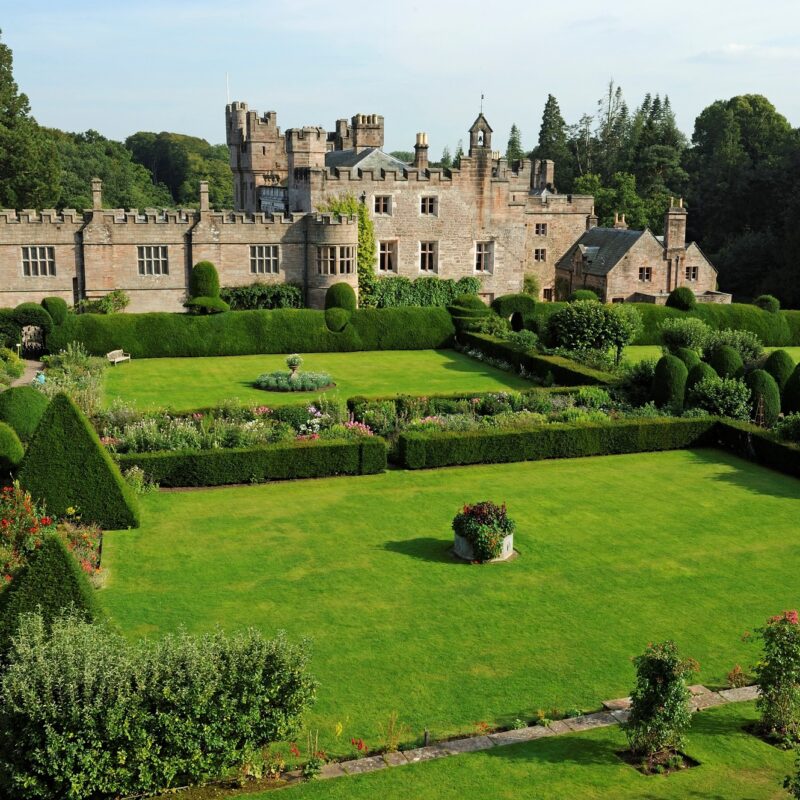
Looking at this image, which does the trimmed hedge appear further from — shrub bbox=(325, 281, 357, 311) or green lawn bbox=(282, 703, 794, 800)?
shrub bbox=(325, 281, 357, 311)

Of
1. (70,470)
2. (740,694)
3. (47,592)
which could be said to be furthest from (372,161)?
(47,592)

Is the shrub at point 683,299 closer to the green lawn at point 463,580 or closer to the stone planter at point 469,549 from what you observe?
the green lawn at point 463,580

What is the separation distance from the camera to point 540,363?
32.6 metres

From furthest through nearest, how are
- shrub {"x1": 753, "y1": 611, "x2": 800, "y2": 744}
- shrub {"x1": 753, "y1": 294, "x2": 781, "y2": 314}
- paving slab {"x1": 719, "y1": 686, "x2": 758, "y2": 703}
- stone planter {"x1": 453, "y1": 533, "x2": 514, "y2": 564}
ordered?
shrub {"x1": 753, "y1": 294, "x2": 781, "y2": 314}, stone planter {"x1": 453, "y1": 533, "x2": 514, "y2": 564}, paving slab {"x1": 719, "y1": 686, "x2": 758, "y2": 703}, shrub {"x1": 753, "y1": 611, "x2": 800, "y2": 744}

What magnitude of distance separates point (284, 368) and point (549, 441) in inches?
564

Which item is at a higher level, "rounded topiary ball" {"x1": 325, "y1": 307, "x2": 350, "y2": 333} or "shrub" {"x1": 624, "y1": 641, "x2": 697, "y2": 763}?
"rounded topiary ball" {"x1": 325, "y1": 307, "x2": 350, "y2": 333}

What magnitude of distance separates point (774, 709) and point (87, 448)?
11.6 m

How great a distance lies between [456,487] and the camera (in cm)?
2100

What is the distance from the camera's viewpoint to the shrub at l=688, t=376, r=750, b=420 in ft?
83.3

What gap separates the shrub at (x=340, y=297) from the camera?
41.6m

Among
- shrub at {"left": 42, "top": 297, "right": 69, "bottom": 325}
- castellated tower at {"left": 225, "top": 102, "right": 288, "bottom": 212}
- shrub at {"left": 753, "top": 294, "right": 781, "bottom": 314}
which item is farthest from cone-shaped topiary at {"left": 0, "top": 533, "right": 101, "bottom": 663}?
castellated tower at {"left": 225, "top": 102, "right": 288, "bottom": 212}

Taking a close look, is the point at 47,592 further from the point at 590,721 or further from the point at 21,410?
the point at 21,410

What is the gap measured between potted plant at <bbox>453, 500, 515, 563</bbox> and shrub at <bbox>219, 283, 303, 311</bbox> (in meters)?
27.5

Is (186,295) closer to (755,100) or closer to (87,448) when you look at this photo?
(87,448)
